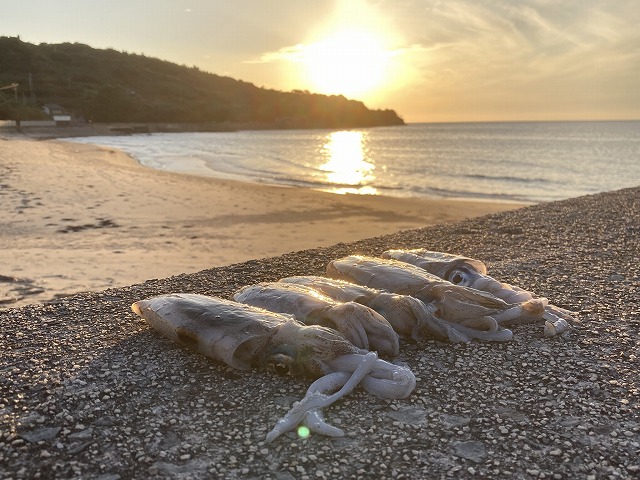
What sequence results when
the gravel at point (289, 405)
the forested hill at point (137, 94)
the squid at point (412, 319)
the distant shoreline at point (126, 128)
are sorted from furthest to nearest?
1. the forested hill at point (137, 94)
2. the distant shoreline at point (126, 128)
3. the squid at point (412, 319)
4. the gravel at point (289, 405)

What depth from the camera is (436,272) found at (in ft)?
27.3

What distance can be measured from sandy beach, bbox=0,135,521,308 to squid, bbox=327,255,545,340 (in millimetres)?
4701

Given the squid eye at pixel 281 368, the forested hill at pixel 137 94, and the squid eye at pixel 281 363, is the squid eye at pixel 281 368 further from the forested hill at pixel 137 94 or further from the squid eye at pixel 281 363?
the forested hill at pixel 137 94

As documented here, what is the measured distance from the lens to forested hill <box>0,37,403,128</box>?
103312mm

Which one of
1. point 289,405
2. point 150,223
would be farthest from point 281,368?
point 150,223

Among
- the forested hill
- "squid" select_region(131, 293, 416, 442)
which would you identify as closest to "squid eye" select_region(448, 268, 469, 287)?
"squid" select_region(131, 293, 416, 442)

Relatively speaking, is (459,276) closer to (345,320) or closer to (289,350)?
(345,320)

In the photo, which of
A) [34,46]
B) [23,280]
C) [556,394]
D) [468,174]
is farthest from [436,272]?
[34,46]

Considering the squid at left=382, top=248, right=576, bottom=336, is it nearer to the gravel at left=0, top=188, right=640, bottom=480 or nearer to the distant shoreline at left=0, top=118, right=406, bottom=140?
the gravel at left=0, top=188, right=640, bottom=480

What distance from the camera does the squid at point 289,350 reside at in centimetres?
541

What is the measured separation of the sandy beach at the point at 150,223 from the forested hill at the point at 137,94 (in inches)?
2481

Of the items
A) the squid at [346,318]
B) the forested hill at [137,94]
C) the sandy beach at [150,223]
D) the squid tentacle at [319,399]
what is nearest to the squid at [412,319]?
the squid at [346,318]

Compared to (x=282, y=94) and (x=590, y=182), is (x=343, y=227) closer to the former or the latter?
(x=590, y=182)

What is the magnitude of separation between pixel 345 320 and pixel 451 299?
171 cm
